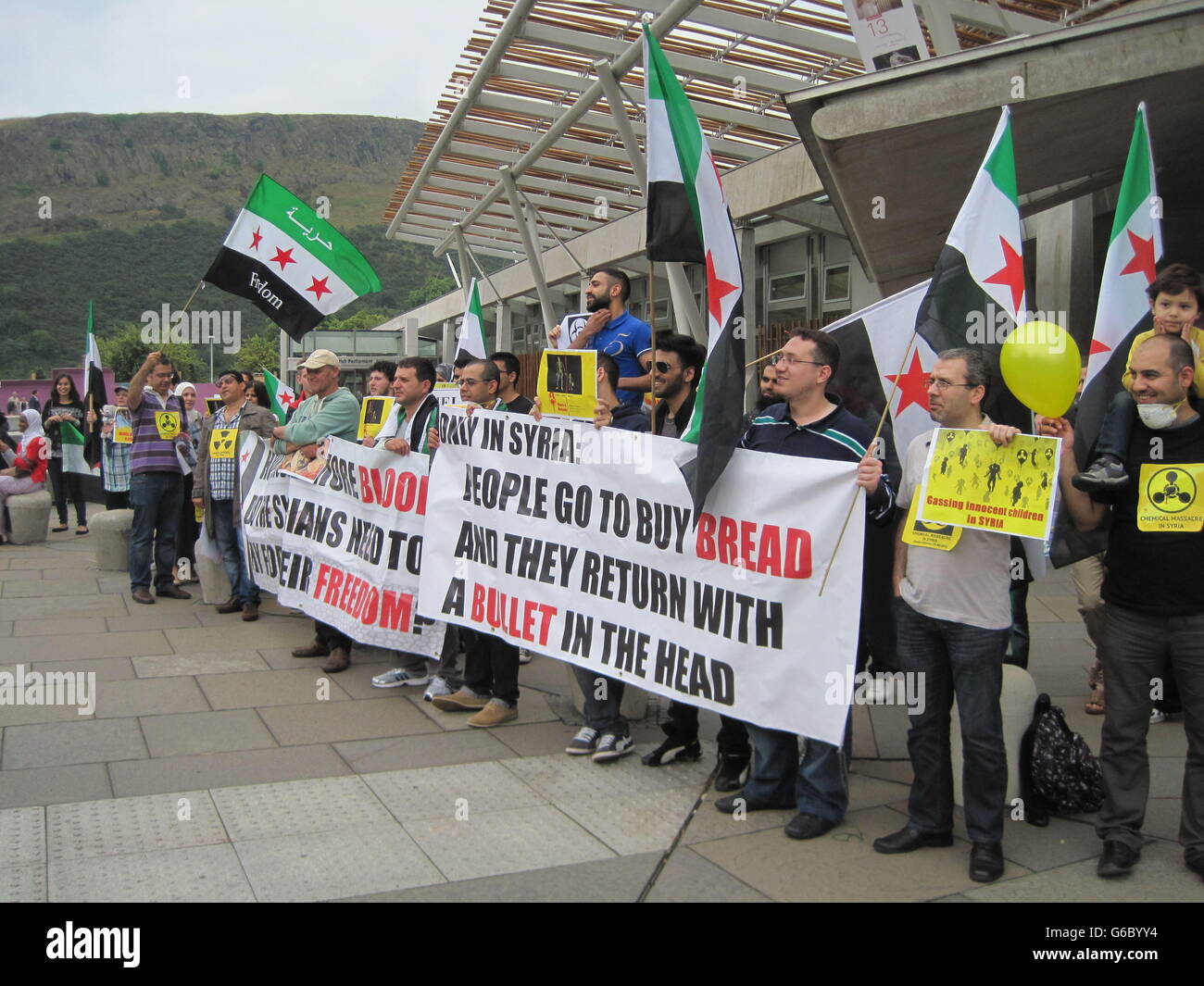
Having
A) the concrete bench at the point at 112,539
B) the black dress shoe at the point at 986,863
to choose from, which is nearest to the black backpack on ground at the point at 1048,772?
the black dress shoe at the point at 986,863

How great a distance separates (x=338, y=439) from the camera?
731 centimetres

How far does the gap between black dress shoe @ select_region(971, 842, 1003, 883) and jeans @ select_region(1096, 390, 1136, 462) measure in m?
1.47

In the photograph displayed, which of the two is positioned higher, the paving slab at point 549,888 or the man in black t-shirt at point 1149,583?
the man in black t-shirt at point 1149,583

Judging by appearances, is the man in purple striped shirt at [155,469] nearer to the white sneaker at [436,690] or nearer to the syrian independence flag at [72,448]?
the white sneaker at [436,690]

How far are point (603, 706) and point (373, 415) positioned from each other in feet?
10.3

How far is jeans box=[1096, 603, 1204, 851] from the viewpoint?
3871mm

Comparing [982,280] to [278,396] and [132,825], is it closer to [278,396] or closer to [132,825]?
[132,825]

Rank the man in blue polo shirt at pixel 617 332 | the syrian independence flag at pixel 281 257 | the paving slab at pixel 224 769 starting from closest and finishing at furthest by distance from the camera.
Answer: the paving slab at pixel 224 769 < the man in blue polo shirt at pixel 617 332 < the syrian independence flag at pixel 281 257

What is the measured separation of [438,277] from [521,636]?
112331mm

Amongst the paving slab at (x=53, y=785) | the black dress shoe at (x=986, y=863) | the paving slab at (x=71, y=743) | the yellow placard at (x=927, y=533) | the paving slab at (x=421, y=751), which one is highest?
the yellow placard at (x=927, y=533)

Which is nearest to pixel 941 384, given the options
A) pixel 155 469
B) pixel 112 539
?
pixel 155 469

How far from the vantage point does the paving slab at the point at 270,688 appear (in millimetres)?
6488

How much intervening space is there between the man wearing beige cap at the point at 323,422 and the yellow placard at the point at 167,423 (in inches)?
75.1

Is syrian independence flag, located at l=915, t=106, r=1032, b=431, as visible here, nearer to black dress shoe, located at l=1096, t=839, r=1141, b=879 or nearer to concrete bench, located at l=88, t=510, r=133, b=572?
black dress shoe, located at l=1096, t=839, r=1141, b=879
